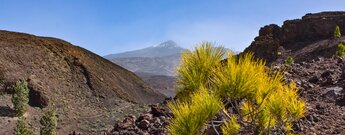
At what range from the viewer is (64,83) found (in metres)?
34.7

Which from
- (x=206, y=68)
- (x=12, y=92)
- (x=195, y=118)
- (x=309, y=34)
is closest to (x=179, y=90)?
(x=206, y=68)

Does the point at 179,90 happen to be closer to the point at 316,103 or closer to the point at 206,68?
the point at 206,68

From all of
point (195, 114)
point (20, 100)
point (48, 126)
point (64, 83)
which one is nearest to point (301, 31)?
point (64, 83)

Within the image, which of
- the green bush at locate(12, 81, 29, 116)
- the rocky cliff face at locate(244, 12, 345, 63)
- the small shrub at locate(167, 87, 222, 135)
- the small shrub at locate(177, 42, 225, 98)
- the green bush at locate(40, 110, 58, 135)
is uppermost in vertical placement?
the rocky cliff face at locate(244, 12, 345, 63)

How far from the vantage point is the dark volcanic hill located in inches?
1096

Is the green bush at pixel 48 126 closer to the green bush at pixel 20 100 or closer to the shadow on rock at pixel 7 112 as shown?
the green bush at pixel 20 100

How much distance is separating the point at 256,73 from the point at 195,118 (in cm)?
90

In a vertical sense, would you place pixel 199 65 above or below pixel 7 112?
above

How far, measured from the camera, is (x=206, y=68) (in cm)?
570

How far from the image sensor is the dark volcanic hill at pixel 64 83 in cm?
2784

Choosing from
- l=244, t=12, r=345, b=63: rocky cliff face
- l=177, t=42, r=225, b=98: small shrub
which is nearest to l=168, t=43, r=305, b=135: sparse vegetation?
l=177, t=42, r=225, b=98: small shrub

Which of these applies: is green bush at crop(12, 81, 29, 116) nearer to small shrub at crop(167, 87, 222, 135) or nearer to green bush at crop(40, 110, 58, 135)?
green bush at crop(40, 110, 58, 135)

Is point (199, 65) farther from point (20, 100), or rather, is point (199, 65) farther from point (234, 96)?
point (20, 100)

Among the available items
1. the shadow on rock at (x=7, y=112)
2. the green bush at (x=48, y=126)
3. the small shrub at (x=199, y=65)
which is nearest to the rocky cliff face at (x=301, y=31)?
the shadow on rock at (x=7, y=112)
